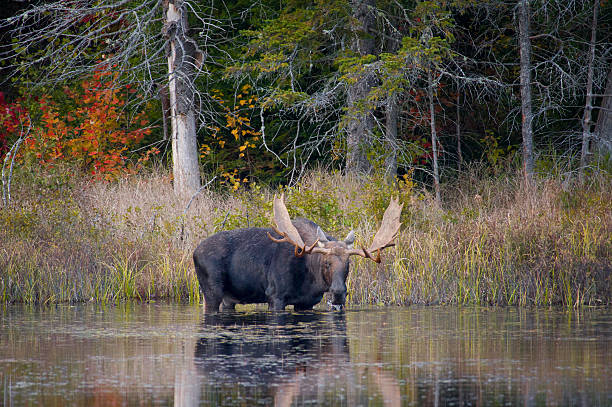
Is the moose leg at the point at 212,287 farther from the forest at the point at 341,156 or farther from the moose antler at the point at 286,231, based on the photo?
the forest at the point at 341,156

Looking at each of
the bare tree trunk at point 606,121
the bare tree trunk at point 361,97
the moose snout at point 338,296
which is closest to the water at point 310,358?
the moose snout at point 338,296

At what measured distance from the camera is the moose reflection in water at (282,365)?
7.22m

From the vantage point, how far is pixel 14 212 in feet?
56.2

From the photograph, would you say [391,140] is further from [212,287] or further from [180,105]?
[212,287]

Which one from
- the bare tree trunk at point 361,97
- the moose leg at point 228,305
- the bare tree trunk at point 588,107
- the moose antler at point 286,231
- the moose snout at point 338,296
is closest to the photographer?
the moose snout at point 338,296

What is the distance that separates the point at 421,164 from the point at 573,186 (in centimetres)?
748

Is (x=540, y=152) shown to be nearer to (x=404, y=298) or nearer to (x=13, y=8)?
(x=404, y=298)

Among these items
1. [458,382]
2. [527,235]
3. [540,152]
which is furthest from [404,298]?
[540,152]

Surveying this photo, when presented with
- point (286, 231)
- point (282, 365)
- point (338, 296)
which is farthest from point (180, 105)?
point (282, 365)

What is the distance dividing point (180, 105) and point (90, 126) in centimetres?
329

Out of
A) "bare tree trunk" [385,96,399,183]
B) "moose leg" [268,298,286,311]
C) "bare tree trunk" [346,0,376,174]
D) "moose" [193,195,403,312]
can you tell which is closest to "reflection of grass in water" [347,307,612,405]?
"moose" [193,195,403,312]

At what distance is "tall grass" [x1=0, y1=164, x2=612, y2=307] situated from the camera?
1412cm

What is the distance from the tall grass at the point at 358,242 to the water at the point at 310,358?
1268 millimetres

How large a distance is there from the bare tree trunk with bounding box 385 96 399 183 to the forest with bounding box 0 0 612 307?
0.25 feet
